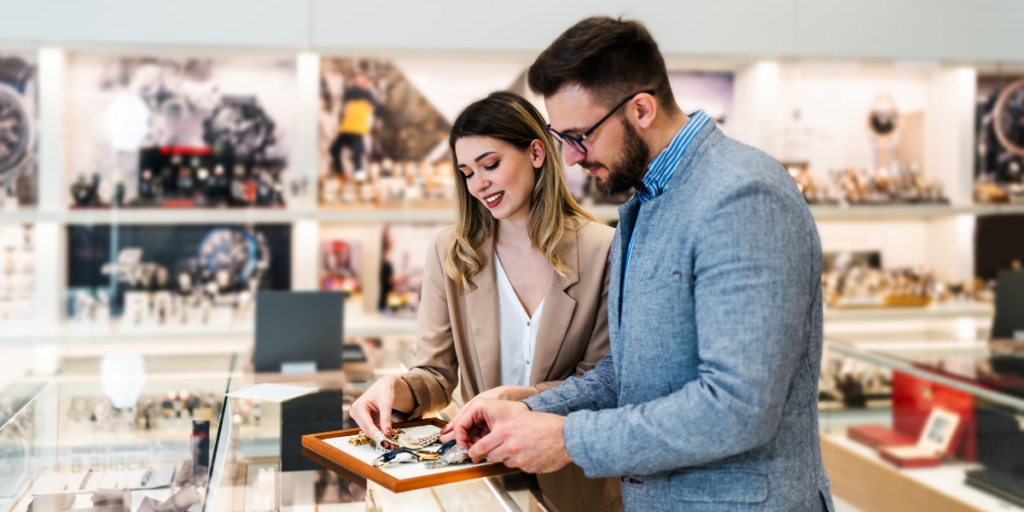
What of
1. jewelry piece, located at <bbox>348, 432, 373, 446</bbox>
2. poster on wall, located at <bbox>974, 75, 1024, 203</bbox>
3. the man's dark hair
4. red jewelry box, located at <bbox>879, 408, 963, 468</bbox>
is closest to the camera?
the man's dark hair

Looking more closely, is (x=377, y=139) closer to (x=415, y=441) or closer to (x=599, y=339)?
(x=599, y=339)

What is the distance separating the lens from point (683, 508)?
3.40 feet

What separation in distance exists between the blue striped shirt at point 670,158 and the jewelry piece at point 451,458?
0.47 metres

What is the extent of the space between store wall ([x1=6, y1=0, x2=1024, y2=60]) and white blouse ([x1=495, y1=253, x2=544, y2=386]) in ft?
6.88

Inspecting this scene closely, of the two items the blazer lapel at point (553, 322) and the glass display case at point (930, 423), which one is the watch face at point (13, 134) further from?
the glass display case at point (930, 423)

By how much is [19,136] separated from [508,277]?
A: 278 centimetres

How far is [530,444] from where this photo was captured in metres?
1.02

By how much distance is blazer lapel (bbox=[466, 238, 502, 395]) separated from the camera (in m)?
1.53

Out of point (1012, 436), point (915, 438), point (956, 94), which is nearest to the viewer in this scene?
point (1012, 436)

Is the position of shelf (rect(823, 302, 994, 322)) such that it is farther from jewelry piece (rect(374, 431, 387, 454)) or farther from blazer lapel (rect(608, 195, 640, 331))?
jewelry piece (rect(374, 431, 387, 454))

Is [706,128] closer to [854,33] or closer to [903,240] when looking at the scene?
[854,33]

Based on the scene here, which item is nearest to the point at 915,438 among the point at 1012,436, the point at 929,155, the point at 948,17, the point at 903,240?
the point at 1012,436

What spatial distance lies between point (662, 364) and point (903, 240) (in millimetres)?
3551

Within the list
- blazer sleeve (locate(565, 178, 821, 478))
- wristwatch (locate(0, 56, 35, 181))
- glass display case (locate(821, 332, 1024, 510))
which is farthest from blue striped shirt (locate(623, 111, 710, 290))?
wristwatch (locate(0, 56, 35, 181))
